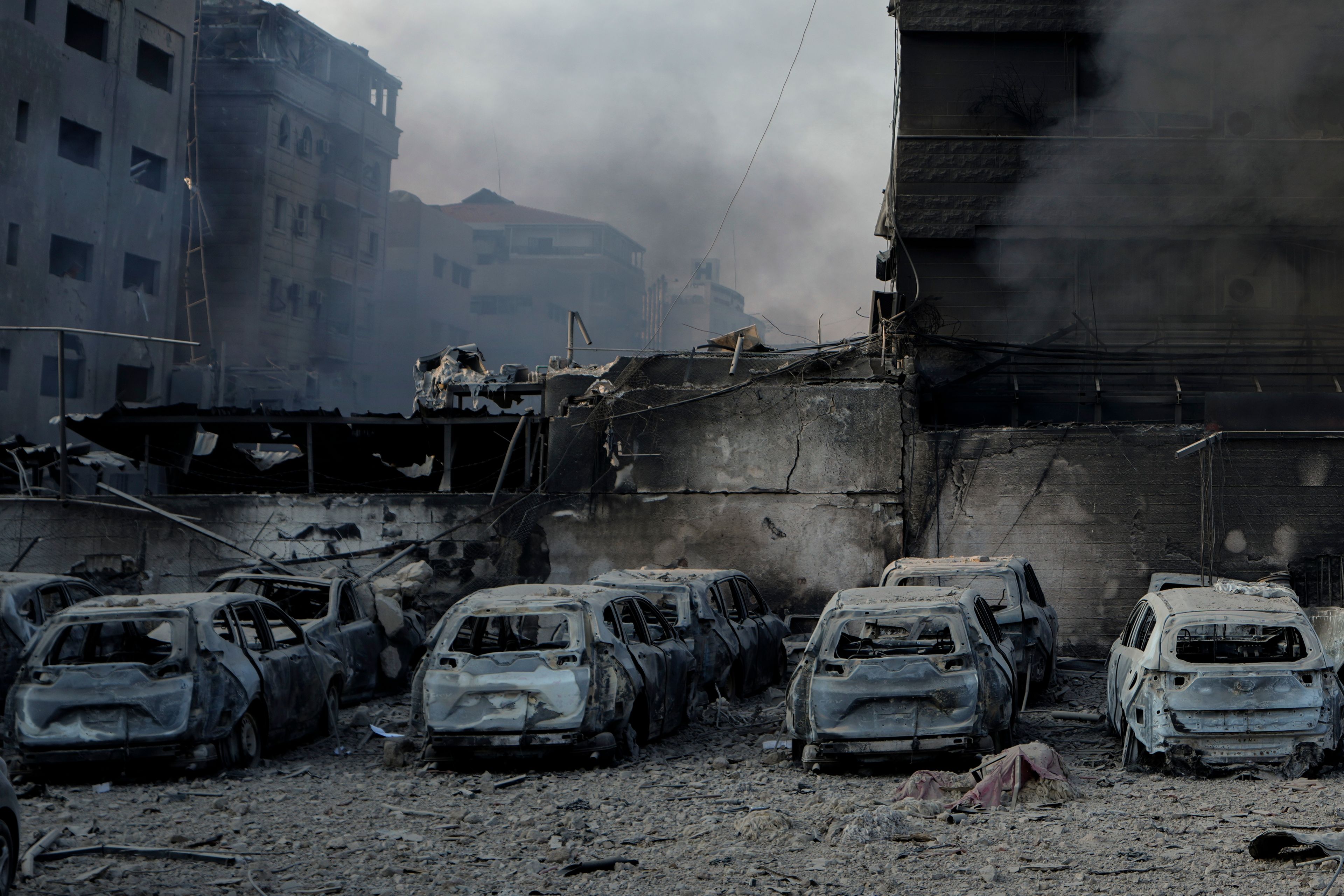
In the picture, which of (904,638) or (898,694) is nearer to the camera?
(898,694)

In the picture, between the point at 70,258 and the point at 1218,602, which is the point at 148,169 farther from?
the point at 1218,602

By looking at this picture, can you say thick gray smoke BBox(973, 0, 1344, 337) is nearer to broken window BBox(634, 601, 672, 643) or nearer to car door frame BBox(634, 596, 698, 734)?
broken window BBox(634, 601, 672, 643)

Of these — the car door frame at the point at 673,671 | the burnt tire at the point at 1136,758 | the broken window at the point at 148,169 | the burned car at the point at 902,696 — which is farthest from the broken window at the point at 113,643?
the broken window at the point at 148,169

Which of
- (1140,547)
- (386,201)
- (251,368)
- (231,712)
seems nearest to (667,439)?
(1140,547)

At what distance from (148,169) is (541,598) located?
3345 centimetres

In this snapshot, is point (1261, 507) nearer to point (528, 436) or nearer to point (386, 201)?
point (528, 436)

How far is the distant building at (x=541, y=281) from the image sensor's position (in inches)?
2625

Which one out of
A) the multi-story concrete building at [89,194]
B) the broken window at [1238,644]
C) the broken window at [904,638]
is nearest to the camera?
the broken window at [1238,644]

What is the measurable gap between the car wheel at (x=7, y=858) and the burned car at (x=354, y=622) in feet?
19.7

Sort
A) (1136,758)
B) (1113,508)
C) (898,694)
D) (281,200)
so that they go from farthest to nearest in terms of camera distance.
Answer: (281,200)
(1113,508)
(1136,758)
(898,694)

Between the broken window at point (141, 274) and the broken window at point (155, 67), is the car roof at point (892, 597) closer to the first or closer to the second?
the broken window at point (141, 274)

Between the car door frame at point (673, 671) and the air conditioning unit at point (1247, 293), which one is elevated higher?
the air conditioning unit at point (1247, 293)

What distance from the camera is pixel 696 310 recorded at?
90.3 meters

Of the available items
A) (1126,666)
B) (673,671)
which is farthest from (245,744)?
(1126,666)
